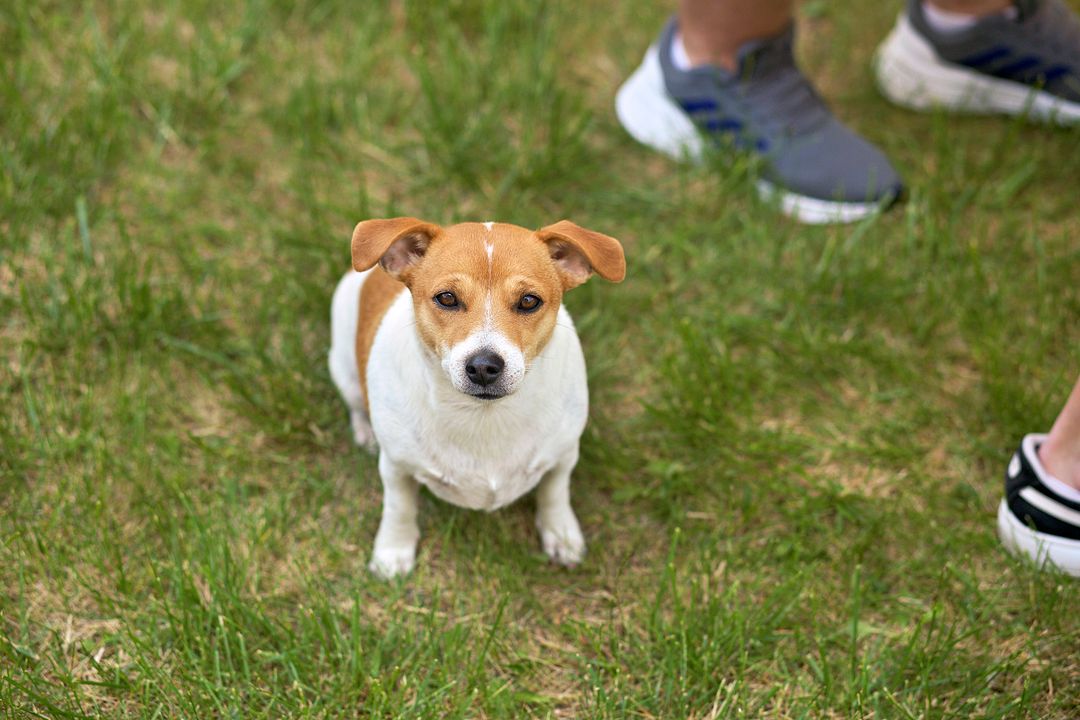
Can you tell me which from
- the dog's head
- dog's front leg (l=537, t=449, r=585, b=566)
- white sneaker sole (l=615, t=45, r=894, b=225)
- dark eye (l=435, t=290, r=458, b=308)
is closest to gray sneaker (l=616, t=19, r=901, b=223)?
white sneaker sole (l=615, t=45, r=894, b=225)

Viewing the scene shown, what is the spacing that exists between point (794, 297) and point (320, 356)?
5.63 feet

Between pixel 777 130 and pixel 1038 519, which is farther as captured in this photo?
pixel 777 130

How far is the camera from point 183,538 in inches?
121

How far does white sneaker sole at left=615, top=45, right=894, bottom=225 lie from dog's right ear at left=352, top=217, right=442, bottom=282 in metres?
1.94

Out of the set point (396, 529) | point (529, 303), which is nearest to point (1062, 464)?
point (529, 303)

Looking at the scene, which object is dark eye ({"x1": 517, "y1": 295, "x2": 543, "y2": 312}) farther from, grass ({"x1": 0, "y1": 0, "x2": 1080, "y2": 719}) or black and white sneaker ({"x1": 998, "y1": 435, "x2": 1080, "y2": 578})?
black and white sneaker ({"x1": 998, "y1": 435, "x2": 1080, "y2": 578})

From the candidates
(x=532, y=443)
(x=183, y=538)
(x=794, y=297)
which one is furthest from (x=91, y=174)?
(x=794, y=297)

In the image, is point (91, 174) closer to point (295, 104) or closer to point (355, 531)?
point (295, 104)

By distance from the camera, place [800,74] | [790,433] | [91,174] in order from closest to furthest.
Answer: [790,433] → [91,174] → [800,74]

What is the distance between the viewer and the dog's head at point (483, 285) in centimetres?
240

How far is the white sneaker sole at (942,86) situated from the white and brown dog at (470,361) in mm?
2554

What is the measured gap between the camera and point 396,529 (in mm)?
3039

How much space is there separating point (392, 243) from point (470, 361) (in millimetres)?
357

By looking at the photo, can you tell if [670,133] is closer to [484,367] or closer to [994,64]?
[994,64]
